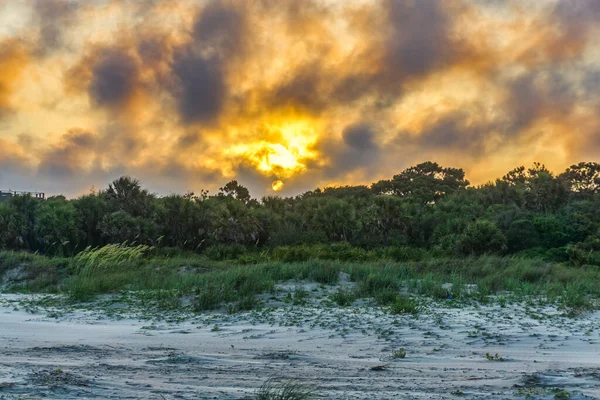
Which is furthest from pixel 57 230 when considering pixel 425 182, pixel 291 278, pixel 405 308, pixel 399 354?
pixel 425 182

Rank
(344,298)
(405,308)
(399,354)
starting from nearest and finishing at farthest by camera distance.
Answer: (399,354) → (405,308) → (344,298)

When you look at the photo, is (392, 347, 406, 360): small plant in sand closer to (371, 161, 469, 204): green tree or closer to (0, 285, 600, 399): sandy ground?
(0, 285, 600, 399): sandy ground

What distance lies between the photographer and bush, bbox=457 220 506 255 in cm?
3438

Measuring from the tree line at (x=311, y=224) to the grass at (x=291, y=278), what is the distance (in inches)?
431

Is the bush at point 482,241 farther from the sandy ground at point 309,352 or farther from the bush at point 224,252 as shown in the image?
the sandy ground at point 309,352

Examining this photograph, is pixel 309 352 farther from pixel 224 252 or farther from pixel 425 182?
pixel 425 182

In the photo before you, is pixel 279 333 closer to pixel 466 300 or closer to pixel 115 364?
pixel 115 364

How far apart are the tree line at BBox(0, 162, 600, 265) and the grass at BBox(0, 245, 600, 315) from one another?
35.9 feet

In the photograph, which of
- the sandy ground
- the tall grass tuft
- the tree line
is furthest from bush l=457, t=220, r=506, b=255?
the sandy ground

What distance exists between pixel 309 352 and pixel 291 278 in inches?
339

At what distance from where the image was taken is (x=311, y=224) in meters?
43.4

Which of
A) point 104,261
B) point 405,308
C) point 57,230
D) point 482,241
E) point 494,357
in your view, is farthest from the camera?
point 57,230

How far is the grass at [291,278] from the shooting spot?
546 inches

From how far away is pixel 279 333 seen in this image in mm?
10445
